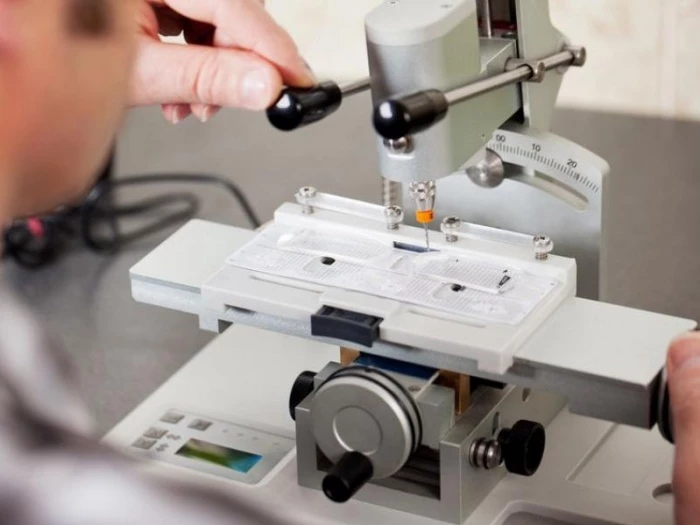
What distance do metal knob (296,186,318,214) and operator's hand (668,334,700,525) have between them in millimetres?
352

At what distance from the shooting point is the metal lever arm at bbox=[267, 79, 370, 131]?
93 cm

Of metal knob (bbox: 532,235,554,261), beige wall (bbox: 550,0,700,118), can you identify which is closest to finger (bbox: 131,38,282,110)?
metal knob (bbox: 532,235,554,261)

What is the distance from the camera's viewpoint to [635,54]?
1.78 meters

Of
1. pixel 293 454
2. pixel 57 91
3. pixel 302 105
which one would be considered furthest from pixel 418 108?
pixel 57 91

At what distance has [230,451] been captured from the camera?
1.07m

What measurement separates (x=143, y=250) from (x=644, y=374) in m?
0.86

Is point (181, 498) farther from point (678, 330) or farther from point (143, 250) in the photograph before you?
point (143, 250)

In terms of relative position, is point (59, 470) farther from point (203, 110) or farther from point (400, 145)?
point (203, 110)

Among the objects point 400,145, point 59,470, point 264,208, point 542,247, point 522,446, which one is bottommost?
point 264,208

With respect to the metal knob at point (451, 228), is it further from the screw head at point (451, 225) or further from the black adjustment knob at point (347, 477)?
the black adjustment knob at point (347, 477)

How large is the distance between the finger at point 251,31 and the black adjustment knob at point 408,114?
0.15m

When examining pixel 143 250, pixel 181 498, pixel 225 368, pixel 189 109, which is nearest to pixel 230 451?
pixel 225 368

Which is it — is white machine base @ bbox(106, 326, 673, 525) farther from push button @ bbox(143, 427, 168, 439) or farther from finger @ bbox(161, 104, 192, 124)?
finger @ bbox(161, 104, 192, 124)

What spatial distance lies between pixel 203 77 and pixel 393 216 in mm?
192
